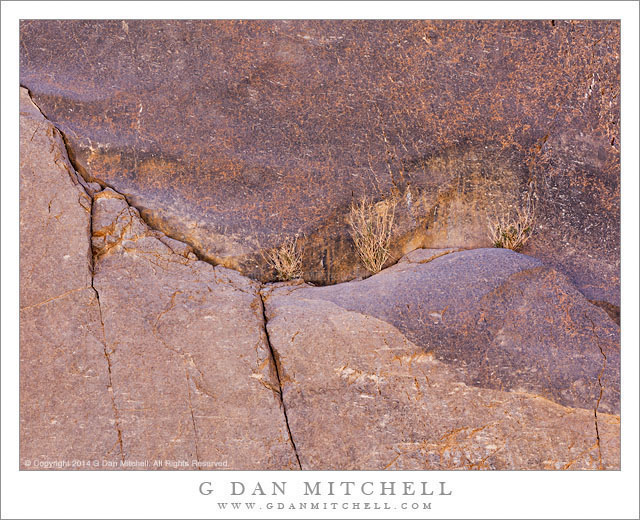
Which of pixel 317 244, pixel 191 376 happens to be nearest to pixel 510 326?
pixel 317 244

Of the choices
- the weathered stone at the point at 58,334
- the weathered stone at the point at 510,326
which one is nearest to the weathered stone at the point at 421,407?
the weathered stone at the point at 510,326

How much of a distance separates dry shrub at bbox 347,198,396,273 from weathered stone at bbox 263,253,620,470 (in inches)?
16.9

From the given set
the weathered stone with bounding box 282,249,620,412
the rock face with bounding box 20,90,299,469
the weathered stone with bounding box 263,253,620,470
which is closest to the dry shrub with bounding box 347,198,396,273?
the weathered stone with bounding box 282,249,620,412

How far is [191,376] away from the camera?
10.8 feet

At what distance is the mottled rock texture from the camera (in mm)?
3598

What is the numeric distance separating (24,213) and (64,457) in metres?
1.55

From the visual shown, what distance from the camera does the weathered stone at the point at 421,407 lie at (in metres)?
3.22

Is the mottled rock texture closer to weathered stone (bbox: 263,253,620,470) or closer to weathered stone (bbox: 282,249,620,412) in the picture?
weathered stone (bbox: 282,249,620,412)

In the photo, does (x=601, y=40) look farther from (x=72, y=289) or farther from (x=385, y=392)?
(x=72, y=289)

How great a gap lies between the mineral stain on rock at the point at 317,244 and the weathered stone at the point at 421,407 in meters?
0.01

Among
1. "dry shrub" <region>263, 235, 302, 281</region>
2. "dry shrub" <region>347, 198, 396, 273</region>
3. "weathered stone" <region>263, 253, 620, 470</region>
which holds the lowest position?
"weathered stone" <region>263, 253, 620, 470</region>

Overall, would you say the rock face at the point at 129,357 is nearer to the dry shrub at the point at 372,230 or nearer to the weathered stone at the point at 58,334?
the weathered stone at the point at 58,334

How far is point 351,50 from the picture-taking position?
367cm

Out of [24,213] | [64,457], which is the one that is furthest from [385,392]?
[24,213]
